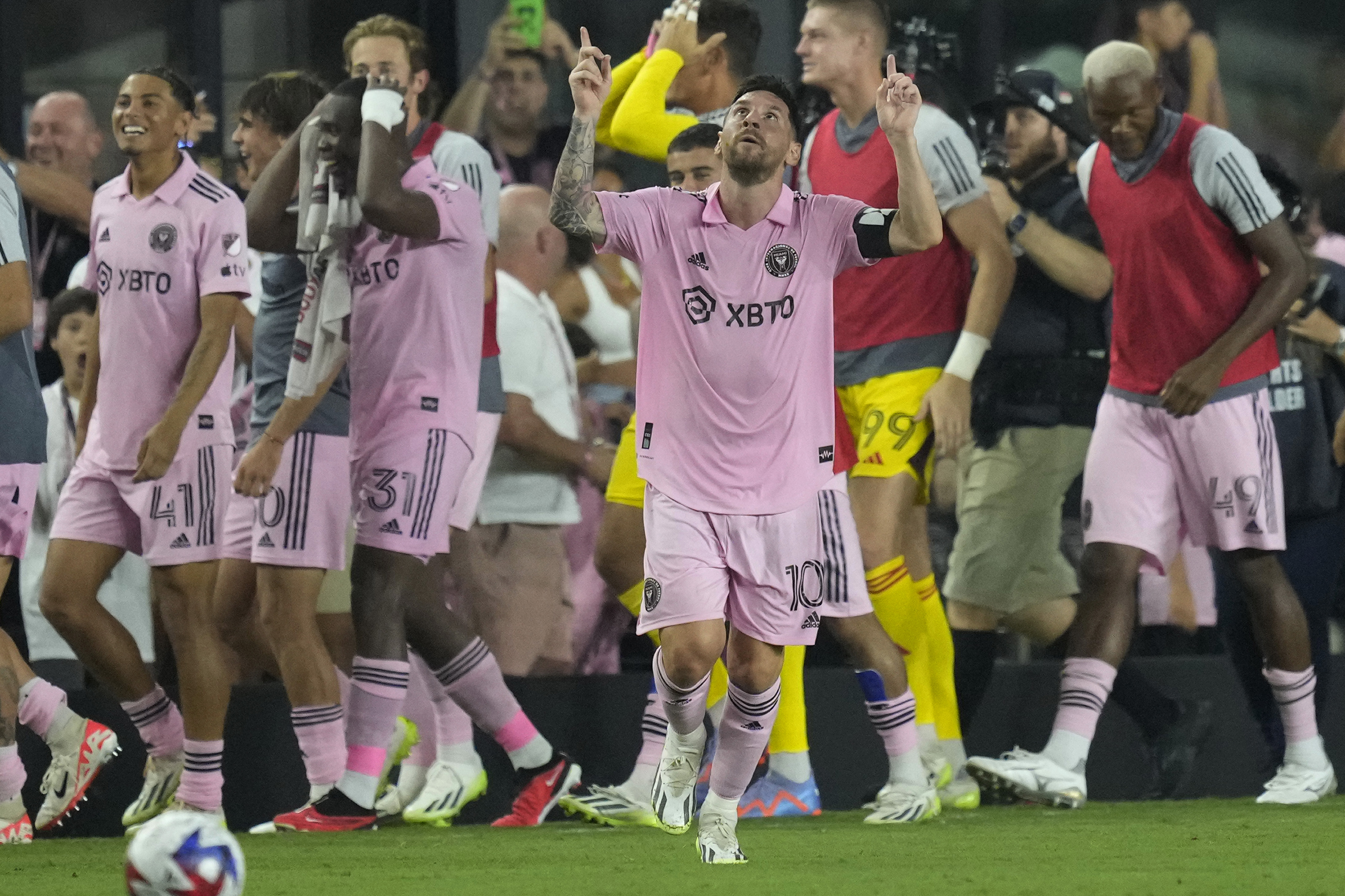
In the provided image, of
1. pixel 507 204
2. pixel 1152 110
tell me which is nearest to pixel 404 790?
pixel 507 204

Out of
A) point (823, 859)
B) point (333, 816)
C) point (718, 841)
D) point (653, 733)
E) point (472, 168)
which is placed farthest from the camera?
point (472, 168)

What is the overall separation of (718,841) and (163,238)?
8.83 ft

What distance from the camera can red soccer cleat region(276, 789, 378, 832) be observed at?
582 centimetres

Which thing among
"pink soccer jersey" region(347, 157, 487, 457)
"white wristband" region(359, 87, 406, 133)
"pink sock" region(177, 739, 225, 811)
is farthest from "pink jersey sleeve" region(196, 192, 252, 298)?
"pink sock" region(177, 739, 225, 811)

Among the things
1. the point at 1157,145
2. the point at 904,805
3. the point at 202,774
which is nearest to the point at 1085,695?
the point at 904,805

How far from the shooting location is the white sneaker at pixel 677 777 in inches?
193

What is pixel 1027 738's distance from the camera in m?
7.36

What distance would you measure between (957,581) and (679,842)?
2.25m

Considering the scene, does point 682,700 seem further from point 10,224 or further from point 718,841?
point 10,224

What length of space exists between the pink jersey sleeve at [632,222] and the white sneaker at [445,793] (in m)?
2.16

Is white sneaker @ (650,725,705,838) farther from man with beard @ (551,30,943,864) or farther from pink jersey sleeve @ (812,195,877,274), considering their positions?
pink jersey sleeve @ (812,195,877,274)

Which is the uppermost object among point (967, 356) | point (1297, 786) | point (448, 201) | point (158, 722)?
point (448, 201)

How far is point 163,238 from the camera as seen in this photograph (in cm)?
615

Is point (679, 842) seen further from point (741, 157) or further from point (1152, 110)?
point (1152, 110)
